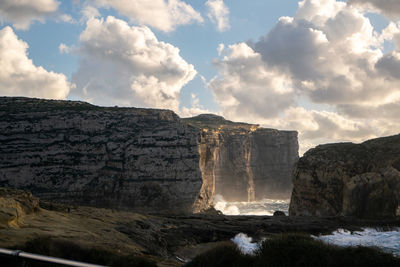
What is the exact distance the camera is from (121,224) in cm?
2745

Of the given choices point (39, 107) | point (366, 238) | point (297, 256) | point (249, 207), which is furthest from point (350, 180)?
point (249, 207)

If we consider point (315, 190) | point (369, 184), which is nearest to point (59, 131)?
point (315, 190)

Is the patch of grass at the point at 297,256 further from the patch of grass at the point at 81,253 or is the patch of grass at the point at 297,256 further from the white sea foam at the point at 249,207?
the white sea foam at the point at 249,207

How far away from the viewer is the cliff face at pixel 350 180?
38.8 m

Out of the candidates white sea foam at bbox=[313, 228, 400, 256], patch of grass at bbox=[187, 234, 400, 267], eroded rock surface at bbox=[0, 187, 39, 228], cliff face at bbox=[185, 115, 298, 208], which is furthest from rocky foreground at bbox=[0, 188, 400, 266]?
cliff face at bbox=[185, 115, 298, 208]

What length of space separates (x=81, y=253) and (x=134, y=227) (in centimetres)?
1614

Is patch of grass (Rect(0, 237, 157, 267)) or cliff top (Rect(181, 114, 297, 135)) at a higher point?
cliff top (Rect(181, 114, 297, 135))

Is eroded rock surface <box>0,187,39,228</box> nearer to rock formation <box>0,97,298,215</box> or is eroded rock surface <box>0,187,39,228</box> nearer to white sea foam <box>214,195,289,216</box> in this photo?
rock formation <box>0,97,298,215</box>

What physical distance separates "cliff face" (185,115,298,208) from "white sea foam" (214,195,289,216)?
6284 mm

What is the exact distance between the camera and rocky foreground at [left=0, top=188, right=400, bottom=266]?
1572 cm

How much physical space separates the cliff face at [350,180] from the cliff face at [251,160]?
237 ft

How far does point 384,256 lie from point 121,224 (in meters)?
21.2

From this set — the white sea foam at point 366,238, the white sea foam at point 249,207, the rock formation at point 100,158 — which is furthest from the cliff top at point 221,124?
the white sea foam at point 366,238

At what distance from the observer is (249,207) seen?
108 meters
